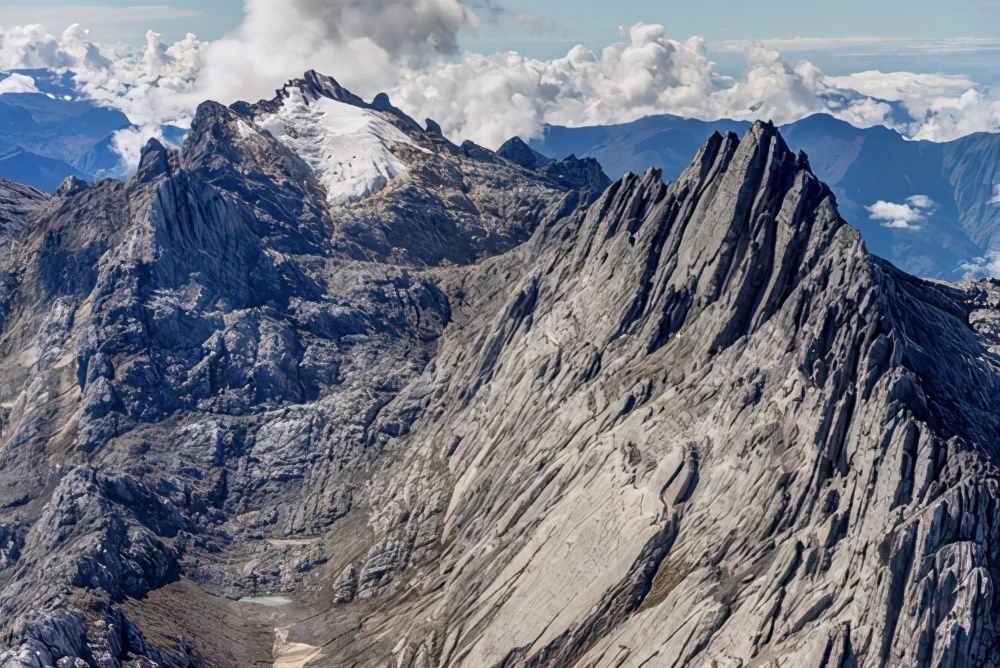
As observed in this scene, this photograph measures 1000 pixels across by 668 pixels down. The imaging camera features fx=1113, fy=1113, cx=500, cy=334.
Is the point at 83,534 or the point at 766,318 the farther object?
the point at 83,534

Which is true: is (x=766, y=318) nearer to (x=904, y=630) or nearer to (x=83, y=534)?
(x=904, y=630)

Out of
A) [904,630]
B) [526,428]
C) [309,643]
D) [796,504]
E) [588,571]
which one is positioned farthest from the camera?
[526,428]

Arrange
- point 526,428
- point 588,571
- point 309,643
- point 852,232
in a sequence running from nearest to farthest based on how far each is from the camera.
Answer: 1. point 588,571
2. point 852,232
3. point 309,643
4. point 526,428

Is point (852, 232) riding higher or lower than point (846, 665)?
higher

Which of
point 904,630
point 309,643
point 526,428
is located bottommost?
point 309,643

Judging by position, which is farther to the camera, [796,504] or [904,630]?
[796,504]

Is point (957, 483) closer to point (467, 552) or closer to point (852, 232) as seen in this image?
point (852, 232)

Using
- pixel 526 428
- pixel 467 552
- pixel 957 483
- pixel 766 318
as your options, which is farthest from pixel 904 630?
pixel 526 428

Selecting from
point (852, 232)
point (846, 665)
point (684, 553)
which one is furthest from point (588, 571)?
point (852, 232)

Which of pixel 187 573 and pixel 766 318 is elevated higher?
pixel 766 318
